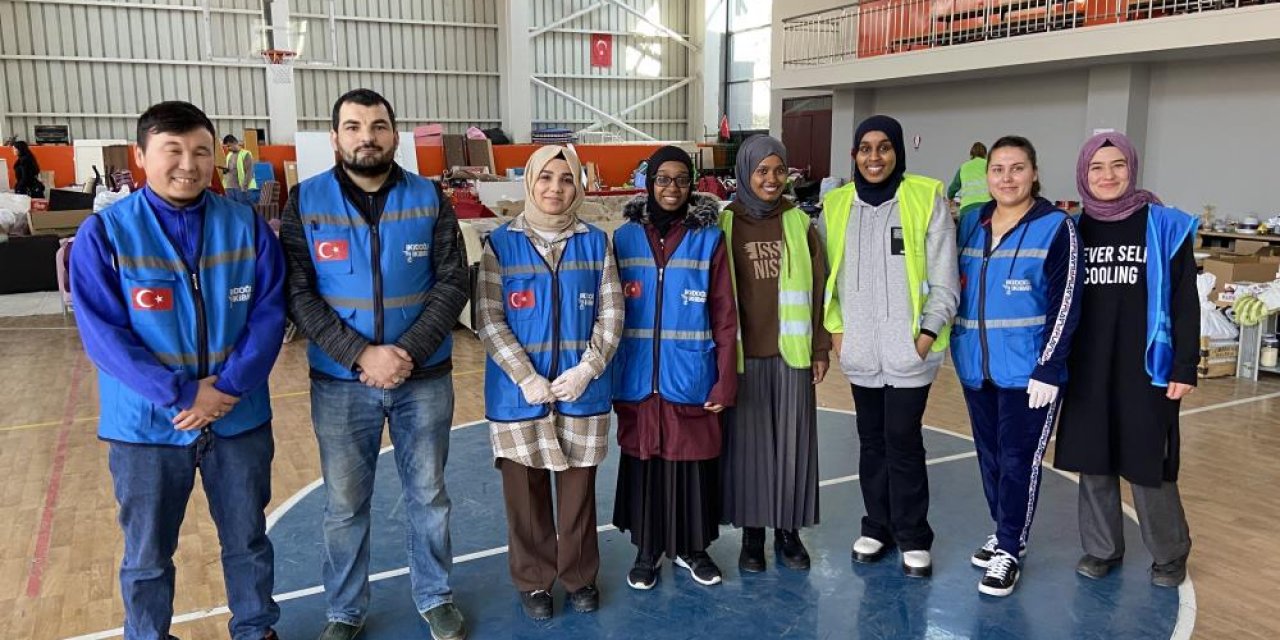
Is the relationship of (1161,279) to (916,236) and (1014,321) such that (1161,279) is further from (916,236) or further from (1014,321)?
(916,236)

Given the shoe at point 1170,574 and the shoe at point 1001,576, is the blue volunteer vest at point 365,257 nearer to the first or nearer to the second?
the shoe at point 1001,576

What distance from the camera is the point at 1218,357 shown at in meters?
6.88

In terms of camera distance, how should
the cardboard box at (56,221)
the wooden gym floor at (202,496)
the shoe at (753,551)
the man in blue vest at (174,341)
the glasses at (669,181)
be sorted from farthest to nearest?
1. the cardboard box at (56,221)
2. the shoe at (753,551)
3. the wooden gym floor at (202,496)
4. the glasses at (669,181)
5. the man in blue vest at (174,341)

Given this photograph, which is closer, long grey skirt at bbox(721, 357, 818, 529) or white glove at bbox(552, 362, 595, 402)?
white glove at bbox(552, 362, 595, 402)

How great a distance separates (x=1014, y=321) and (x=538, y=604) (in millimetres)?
1882

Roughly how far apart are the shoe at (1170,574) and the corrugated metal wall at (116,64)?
804 inches

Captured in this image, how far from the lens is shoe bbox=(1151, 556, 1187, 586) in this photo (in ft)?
11.2

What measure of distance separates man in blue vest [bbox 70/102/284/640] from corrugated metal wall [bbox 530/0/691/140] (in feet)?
70.6

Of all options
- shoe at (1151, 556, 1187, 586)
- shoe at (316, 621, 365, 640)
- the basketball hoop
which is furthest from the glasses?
the basketball hoop

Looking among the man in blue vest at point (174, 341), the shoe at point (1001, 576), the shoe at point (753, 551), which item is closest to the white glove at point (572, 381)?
the man in blue vest at point (174, 341)

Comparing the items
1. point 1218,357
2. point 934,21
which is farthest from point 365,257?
point 934,21

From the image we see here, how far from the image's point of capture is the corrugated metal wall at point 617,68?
934 inches

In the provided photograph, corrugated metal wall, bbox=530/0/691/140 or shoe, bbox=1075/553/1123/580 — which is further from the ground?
corrugated metal wall, bbox=530/0/691/140

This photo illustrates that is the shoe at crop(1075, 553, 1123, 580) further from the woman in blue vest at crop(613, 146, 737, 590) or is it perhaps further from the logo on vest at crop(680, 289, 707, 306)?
the logo on vest at crop(680, 289, 707, 306)
